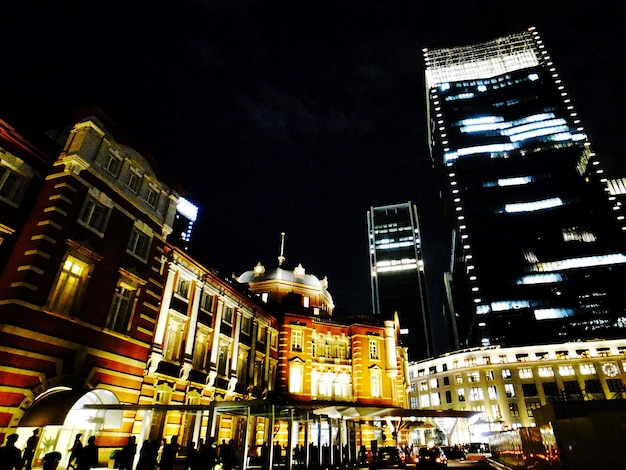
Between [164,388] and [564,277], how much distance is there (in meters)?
95.1

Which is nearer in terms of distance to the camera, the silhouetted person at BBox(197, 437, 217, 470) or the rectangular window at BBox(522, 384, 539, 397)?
the silhouetted person at BBox(197, 437, 217, 470)

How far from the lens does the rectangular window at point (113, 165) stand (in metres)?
19.8

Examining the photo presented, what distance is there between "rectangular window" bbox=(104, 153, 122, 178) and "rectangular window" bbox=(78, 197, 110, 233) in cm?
208

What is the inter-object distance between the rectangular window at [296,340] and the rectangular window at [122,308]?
23.2 metres

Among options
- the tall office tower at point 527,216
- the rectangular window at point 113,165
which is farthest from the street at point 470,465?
the tall office tower at point 527,216

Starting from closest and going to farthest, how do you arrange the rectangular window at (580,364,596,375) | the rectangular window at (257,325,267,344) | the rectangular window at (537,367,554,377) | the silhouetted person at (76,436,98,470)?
the silhouetted person at (76,436,98,470) → the rectangular window at (257,325,267,344) → the rectangular window at (580,364,596,375) → the rectangular window at (537,367,554,377)

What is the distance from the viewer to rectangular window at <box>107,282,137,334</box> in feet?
61.3

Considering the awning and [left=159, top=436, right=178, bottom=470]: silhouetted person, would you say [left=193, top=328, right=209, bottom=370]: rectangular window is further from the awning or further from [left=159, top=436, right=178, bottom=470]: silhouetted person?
[left=159, top=436, right=178, bottom=470]: silhouetted person

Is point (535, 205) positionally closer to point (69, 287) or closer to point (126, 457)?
point (69, 287)

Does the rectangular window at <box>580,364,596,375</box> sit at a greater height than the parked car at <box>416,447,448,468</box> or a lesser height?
greater

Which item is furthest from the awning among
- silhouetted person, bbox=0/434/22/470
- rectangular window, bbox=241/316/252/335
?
rectangular window, bbox=241/316/252/335

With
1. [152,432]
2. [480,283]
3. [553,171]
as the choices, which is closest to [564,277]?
[480,283]

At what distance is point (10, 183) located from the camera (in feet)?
54.1

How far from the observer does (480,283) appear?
3698 inches
